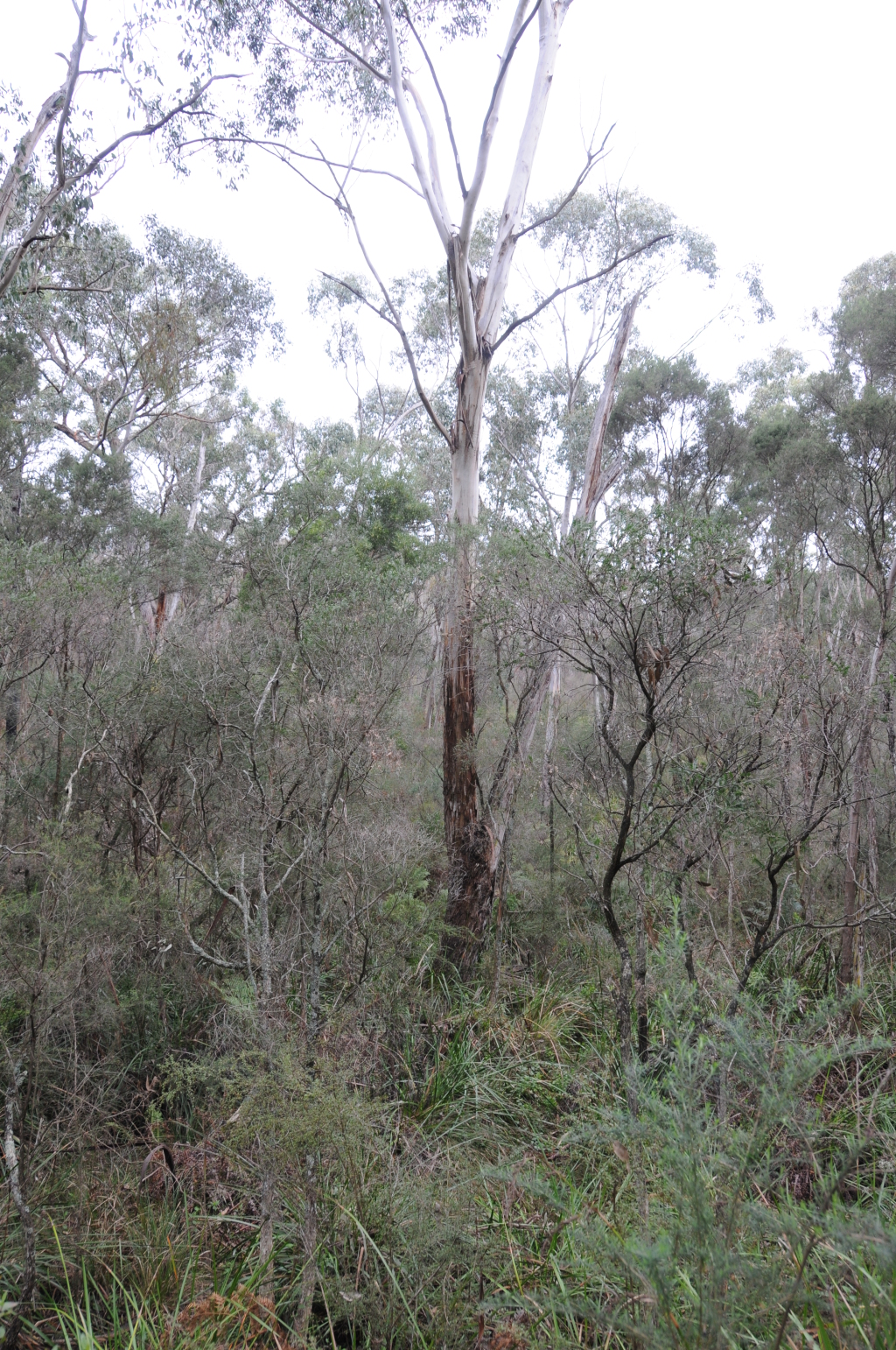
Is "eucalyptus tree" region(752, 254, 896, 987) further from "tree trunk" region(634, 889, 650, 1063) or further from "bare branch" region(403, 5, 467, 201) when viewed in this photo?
"bare branch" region(403, 5, 467, 201)

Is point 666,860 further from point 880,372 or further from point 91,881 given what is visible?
point 880,372

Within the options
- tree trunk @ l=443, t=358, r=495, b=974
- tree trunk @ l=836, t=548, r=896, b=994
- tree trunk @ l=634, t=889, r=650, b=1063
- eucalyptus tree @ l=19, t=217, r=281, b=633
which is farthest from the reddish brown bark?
eucalyptus tree @ l=19, t=217, r=281, b=633

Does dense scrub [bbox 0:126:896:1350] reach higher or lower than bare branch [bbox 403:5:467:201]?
lower

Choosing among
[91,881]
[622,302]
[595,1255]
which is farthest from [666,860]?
[622,302]

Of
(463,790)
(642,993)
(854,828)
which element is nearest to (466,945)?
(463,790)

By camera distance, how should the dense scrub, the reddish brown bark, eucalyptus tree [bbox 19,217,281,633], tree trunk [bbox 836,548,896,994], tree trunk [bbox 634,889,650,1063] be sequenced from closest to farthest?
the dense scrub → tree trunk [bbox 634,889,650,1063] → tree trunk [bbox 836,548,896,994] → the reddish brown bark → eucalyptus tree [bbox 19,217,281,633]

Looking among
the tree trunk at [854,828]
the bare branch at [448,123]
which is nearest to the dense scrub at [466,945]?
the tree trunk at [854,828]

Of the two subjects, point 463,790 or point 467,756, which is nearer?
point 467,756

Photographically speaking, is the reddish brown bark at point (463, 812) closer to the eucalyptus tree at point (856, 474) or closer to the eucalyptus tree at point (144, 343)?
the eucalyptus tree at point (856, 474)

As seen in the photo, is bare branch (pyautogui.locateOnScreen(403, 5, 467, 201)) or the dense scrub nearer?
the dense scrub

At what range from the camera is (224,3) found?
6844mm

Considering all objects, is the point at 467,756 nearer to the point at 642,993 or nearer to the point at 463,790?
the point at 463,790

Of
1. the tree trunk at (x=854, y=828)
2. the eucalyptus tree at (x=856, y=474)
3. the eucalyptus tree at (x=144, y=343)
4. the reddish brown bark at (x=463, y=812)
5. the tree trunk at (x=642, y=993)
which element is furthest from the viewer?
the eucalyptus tree at (x=144, y=343)

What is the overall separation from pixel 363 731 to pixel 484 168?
4428mm
